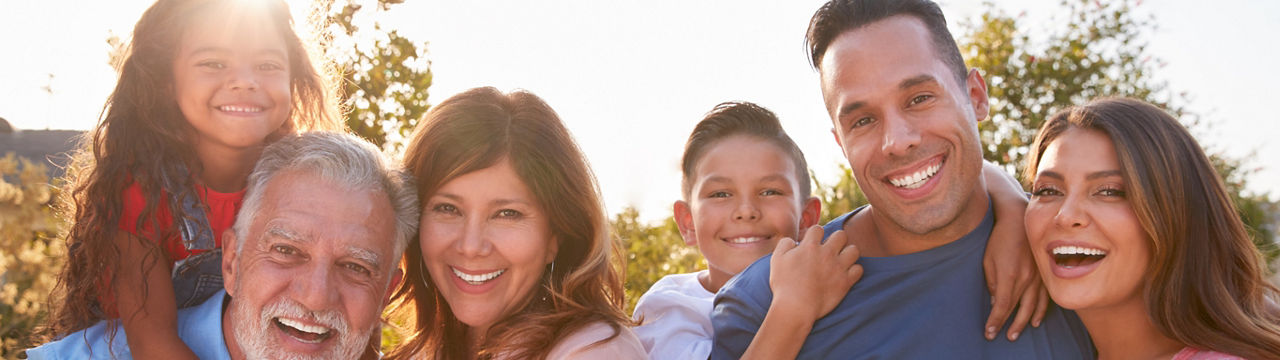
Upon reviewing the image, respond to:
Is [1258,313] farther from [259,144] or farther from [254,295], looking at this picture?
[259,144]

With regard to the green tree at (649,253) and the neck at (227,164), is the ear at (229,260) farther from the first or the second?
the green tree at (649,253)

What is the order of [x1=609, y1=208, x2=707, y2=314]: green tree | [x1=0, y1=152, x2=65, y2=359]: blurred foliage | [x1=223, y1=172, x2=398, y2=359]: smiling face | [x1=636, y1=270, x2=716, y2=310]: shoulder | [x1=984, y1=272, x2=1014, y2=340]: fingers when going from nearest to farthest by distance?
[x1=984, y1=272, x2=1014, y2=340]: fingers
[x1=223, y1=172, x2=398, y2=359]: smiling face
[x1=636, y1=270, x2=716, y2=310]: shoulder
[x1=0, y1=152, x2=65, y2=359]: blurred foliage
[x1=609, y1=208, x2=707, y2=314]: green tree

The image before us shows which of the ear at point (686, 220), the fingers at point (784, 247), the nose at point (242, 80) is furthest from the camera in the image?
the ear at point (686, 220)

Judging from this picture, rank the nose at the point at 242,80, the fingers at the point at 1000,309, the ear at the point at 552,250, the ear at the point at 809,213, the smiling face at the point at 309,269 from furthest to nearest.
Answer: the ear at the point at 809,213 → the nose at the point at 242,80 → the ear at the point at 552,250 → the smiling face at the point at 309,269 → the fingers at the point at 1000,309

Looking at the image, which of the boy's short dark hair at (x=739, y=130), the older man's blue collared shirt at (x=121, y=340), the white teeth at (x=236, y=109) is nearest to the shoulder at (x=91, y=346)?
the older man's blue collared shirt at (x=121, y=340)

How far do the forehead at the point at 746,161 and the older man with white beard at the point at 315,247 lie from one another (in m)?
1.52

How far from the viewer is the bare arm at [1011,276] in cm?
286

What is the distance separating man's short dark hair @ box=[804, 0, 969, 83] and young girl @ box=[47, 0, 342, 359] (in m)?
2.04

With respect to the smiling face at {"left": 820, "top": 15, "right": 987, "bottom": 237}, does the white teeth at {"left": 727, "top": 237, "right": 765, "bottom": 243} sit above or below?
below

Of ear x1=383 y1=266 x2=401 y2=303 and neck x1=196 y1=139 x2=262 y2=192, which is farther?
neck x1=196 y1=139 x2=262 y2=192

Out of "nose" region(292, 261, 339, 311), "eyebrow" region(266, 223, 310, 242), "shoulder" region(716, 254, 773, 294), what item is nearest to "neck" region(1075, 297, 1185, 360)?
"shoulder" region(716, 254, 773, 294)

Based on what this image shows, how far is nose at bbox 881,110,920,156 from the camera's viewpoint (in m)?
2.91

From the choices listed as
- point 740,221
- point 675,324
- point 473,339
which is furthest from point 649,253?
point 473,339

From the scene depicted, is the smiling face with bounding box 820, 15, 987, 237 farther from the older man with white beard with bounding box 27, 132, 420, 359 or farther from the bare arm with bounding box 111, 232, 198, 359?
the bare arm with bounding box 111, 232, 198, 359
